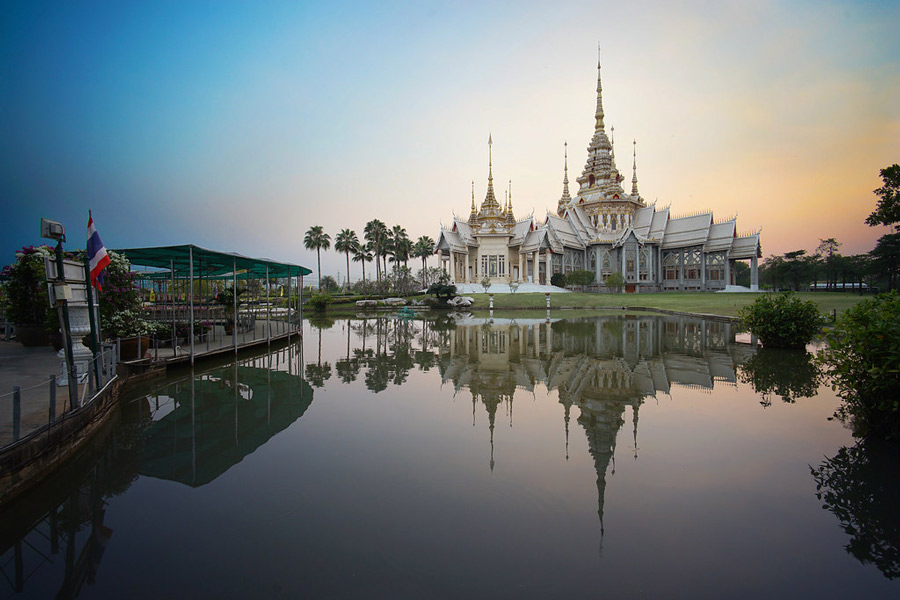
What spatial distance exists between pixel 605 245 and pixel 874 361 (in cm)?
4582

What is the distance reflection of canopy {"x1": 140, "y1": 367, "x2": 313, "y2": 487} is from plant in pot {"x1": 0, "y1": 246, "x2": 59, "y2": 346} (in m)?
6.71

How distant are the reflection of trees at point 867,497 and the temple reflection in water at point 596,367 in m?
1.95

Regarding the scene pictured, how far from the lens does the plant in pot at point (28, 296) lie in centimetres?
1190

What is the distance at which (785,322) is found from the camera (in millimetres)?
12805

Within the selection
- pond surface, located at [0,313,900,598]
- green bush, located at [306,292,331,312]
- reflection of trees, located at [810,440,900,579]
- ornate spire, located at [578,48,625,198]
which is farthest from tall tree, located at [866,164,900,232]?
ornate spire, located at [578,48,625,198]

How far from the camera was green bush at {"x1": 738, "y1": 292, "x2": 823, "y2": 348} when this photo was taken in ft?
41.3

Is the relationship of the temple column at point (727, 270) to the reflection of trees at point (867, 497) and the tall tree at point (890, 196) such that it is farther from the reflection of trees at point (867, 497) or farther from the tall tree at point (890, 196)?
the reflection of trees at point (867, 497)

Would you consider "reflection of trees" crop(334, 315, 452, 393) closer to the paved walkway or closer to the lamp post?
the lamp post

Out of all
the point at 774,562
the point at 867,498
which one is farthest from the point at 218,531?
the point at 867,498

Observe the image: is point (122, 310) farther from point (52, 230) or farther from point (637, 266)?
A: point (637, 266)

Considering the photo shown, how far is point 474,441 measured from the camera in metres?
5.76

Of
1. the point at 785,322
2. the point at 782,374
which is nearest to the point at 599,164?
the point at 785,322

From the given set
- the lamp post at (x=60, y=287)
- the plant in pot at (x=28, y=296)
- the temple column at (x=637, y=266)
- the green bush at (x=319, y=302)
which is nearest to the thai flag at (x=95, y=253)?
the lamp post at (x=60, y=287)

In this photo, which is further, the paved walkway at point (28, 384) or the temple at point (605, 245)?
the temple at point (605, 245)
